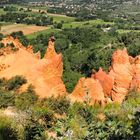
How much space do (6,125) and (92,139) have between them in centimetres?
1227

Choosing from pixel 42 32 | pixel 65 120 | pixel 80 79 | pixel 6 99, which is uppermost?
pixel 65 120

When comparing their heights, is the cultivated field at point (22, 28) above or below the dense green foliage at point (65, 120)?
below

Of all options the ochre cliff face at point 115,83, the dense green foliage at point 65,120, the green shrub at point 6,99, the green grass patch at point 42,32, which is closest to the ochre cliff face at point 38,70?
the dense green foliage at point 65,120

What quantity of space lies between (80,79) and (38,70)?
14.9ft

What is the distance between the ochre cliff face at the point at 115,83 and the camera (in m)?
51.7

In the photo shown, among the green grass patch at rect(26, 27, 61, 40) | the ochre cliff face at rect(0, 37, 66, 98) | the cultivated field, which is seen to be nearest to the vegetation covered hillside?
the ochre cliff face at rect(0, 37, 66, 98)

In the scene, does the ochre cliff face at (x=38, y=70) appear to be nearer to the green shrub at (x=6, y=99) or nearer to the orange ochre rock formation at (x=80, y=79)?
the orange ochre rock formation at (x=80, y=79)

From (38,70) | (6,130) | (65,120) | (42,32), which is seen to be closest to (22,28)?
(42,32)

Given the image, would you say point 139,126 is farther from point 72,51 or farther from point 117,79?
point 72,51

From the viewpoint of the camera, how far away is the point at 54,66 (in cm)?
5503

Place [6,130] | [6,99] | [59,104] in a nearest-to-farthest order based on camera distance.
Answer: [6,130], [59,104], [6,99]

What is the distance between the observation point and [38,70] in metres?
54.0

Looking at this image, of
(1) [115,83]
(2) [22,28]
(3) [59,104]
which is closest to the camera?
(3) [59,104]

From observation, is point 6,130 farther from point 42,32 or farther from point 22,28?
point 22,28
